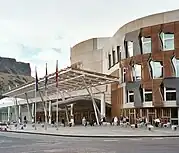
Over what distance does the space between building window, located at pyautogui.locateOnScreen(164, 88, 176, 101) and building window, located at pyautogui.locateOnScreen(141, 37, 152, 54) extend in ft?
21.5

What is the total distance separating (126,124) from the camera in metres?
50.7

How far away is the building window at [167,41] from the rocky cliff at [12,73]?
351 ft

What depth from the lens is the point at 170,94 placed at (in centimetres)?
5022

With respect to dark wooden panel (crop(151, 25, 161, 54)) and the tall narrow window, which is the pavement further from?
the tall narrow window

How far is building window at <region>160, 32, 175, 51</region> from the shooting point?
5125 centimetres

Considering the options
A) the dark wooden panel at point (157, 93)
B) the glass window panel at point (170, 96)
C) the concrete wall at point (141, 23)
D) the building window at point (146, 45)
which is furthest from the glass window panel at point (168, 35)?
the glass window panel at point (170, 96)

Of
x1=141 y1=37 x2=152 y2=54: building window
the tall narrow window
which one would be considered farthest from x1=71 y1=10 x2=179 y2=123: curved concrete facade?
the tall narrow window

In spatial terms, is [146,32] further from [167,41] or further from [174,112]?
[174,112]

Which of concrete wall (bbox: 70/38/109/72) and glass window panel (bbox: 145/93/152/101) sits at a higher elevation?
concrete wall (bbox: 70/38/109/72)

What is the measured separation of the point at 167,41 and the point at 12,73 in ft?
442

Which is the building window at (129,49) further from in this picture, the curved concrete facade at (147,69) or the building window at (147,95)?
the building window at (147,95)

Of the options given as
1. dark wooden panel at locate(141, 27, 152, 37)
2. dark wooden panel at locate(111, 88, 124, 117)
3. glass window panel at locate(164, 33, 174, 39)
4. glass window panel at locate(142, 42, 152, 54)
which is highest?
dark wooden panel at locate(141, 27, 152, 37)

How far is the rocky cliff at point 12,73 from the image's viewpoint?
525 feet

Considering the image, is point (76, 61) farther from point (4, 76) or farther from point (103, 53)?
point (4, 76)
